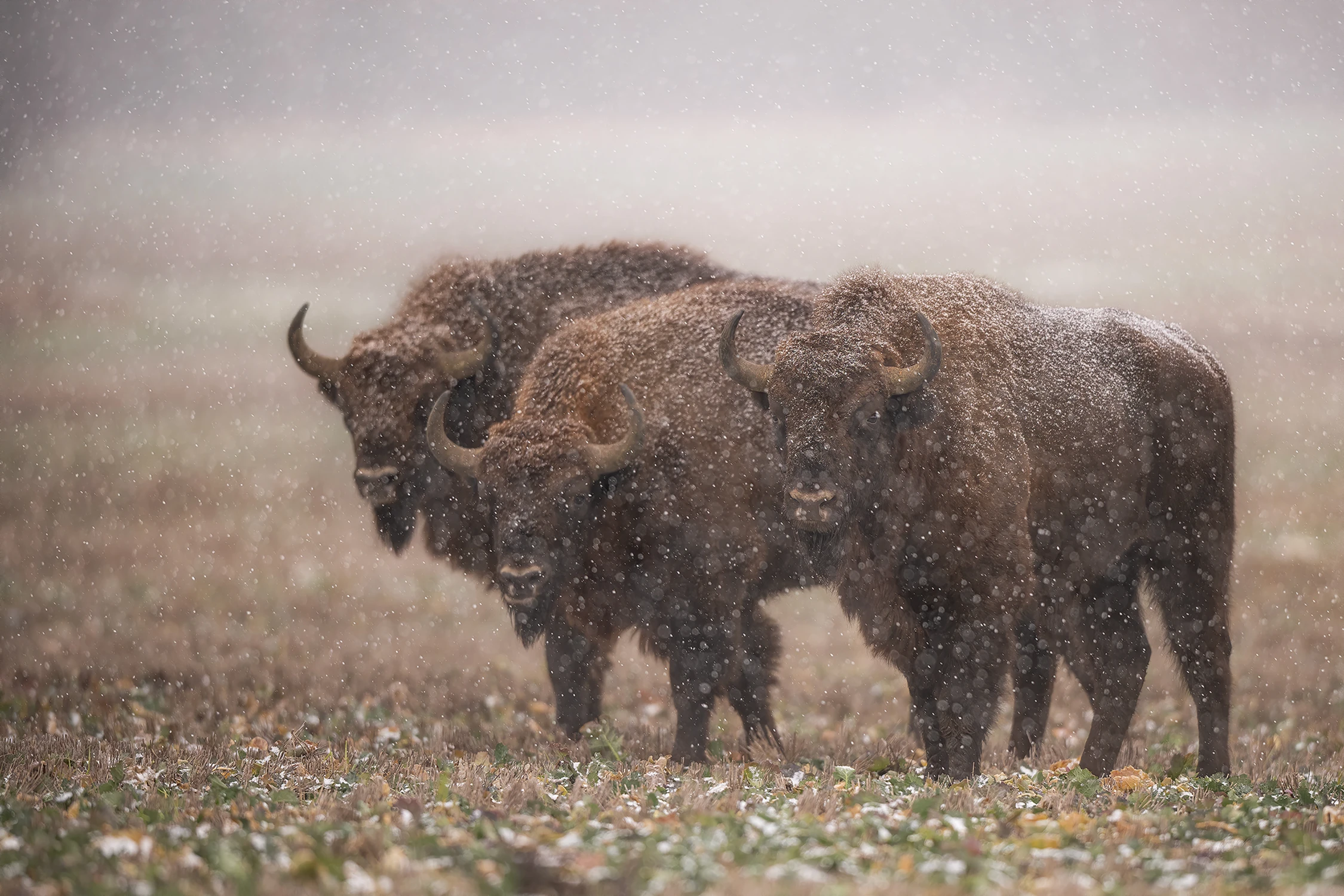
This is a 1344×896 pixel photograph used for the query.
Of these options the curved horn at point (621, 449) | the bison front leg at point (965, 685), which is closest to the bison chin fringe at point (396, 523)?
the curved horn at point (621, 449)

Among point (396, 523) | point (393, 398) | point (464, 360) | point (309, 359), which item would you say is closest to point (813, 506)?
point (464, 360)

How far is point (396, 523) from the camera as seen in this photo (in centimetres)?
868

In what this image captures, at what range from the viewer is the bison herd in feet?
21.5

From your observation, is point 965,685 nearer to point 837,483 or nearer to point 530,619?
point 837,483

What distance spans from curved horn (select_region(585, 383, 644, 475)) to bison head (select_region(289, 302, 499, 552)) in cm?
176

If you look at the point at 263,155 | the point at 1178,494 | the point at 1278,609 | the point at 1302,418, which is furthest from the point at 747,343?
the point at 263,155

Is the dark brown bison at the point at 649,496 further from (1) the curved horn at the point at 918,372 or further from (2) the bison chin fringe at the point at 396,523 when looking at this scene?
(1) the curved horn at the point at 918,372

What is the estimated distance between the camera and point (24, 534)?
65.7 feet

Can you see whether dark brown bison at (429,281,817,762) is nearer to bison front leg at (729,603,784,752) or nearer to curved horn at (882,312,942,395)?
bison front leg at (729,603,784,752)

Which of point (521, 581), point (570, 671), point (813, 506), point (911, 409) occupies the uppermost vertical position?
point (911, 409)

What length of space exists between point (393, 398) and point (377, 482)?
2.01ft

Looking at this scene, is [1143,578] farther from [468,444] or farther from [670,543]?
[468,444]

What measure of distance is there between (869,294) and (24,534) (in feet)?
58.5

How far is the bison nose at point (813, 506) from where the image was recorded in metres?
6.00
